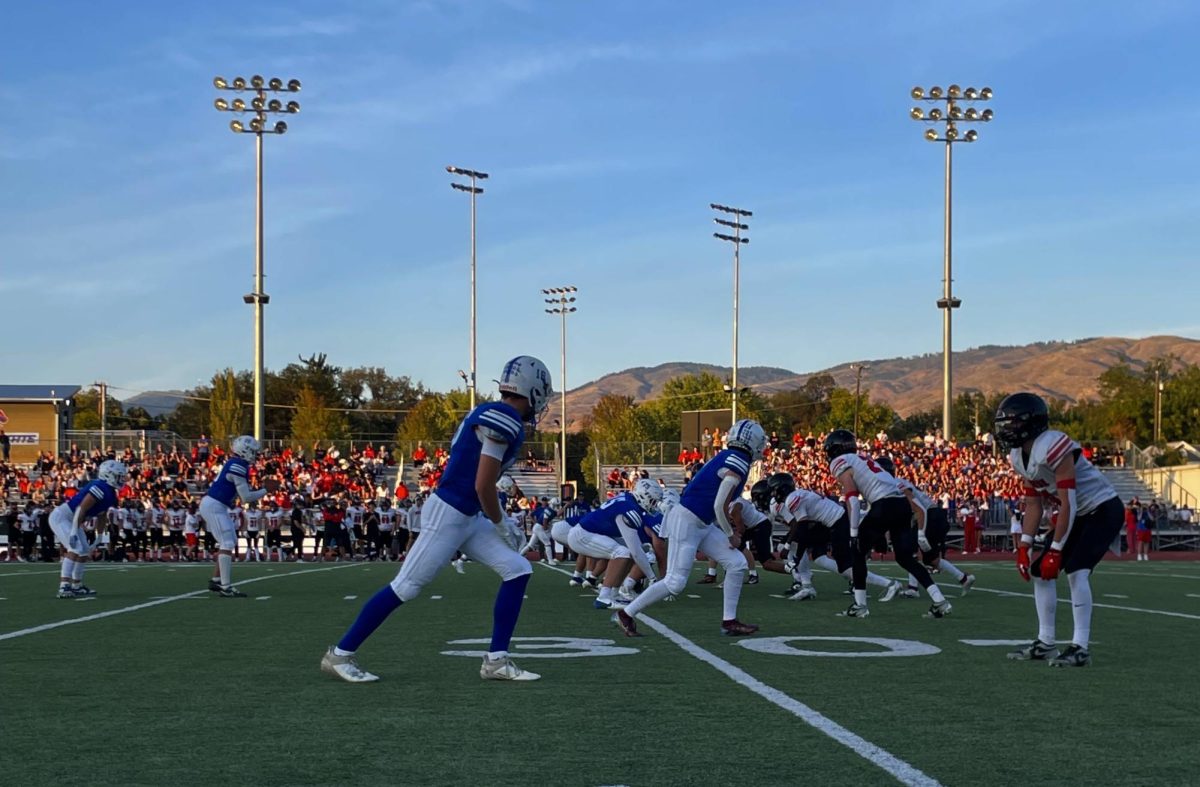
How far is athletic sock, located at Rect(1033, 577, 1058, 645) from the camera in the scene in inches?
347

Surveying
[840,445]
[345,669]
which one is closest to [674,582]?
[345,669]

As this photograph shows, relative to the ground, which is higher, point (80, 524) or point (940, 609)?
point (80, 524)

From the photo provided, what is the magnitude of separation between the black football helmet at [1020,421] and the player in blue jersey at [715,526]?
251cm

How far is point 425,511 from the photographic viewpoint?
25.9ft

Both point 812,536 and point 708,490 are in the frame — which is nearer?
point 708,490

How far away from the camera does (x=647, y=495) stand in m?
16.9

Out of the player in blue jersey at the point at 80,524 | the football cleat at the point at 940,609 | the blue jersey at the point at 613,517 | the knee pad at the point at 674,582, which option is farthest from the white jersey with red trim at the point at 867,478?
the player in blue jersey at the point at 80,524

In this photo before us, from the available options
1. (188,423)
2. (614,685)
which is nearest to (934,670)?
(614,685)

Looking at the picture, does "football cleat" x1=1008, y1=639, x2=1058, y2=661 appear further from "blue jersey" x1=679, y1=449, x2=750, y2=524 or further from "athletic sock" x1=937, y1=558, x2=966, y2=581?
"athletic sock" x1=937, y1=558, x2=966, y2=581

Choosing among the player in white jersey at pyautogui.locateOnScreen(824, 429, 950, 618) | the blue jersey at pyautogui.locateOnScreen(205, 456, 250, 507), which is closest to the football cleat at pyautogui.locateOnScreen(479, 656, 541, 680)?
the player in white jersey at pyautogui.locateOnScreen(824, 429, 950, 618)

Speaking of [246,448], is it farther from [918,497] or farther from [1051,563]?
[1051,563]

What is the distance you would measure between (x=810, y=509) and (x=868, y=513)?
3.31 meters

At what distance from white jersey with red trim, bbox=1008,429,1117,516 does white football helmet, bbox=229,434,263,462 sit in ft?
Answer: 33.1

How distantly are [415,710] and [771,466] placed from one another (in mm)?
48502
